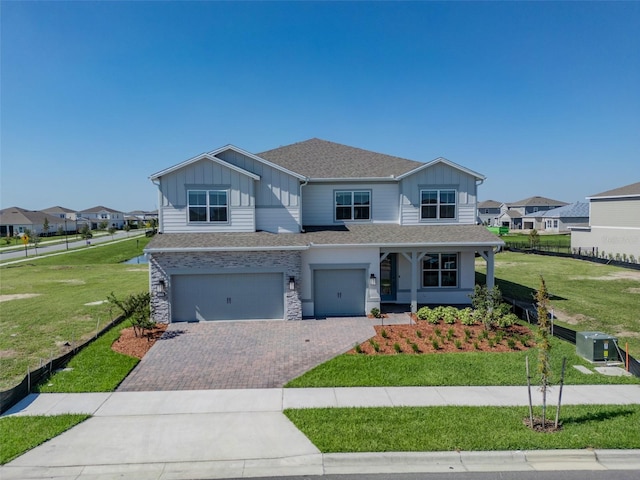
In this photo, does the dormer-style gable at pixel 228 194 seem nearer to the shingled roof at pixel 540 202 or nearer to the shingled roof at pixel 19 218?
the shingled roof at pixel 19 218

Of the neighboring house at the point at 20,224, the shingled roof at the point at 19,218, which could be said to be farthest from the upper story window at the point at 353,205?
the shingled roof at the point at 19,218

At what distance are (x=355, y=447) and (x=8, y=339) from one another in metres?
13.7

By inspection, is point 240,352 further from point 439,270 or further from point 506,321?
point 439,270

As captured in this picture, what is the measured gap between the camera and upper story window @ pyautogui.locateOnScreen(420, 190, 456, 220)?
19.2m

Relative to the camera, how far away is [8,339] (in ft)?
46.1

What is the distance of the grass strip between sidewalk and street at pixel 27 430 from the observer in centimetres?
721

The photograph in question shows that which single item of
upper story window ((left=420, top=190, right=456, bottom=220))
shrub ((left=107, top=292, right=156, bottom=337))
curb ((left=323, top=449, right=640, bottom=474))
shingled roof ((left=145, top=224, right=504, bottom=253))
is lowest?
curb ((left=323, top=449, right=640, bottom=474))

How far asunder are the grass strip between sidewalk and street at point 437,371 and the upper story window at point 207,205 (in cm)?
875

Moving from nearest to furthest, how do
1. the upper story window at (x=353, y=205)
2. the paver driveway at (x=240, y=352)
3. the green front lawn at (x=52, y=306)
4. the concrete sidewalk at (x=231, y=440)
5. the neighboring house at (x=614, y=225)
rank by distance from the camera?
the concrete sidewalk at (x=231, y=440) → the paver driveway at (x=240, y=352) → the green front lawn at (x=52, y=306) → the upper story window at (x=353, y=205) → the neighboring house at (x=614, y=225)

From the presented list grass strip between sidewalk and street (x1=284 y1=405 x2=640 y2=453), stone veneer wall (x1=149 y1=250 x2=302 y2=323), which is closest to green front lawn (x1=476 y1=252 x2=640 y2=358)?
grass strip between sidewalk and street (x1=284 y1=405 x2=640 y2=453)

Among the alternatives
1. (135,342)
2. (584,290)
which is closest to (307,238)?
(135,342)

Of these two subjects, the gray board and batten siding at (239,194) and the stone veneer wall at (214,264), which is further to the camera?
the gray board and batten siding at (239,194)

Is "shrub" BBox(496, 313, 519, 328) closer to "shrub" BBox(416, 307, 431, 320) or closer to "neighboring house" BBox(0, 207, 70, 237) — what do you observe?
"shrub" BBox(416, 307, 431, 320)

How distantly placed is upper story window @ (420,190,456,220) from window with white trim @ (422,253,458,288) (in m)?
1.93
